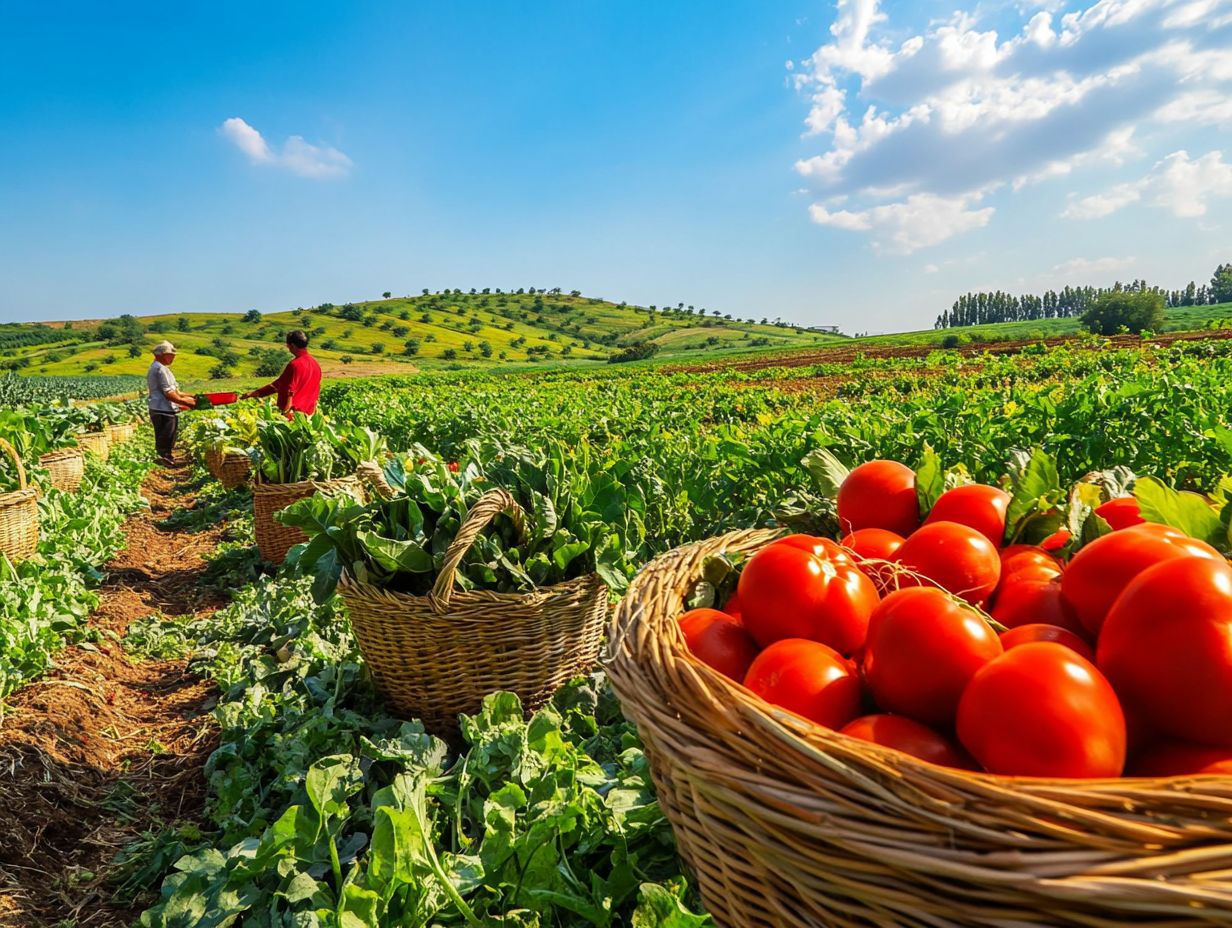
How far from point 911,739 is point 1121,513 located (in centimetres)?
118

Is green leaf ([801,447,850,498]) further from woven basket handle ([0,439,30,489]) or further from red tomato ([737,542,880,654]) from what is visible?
woven basket handle ([0,439,30,489])

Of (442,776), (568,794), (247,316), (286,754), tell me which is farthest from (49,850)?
(247,316)

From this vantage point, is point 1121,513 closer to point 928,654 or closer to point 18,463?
point 928,654

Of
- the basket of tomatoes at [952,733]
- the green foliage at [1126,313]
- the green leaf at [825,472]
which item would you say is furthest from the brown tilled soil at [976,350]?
the basket of tomatoes at [952,733]

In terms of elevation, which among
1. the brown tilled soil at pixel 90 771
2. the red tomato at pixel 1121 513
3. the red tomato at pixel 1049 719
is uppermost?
the red tomato at pixel 1121 513

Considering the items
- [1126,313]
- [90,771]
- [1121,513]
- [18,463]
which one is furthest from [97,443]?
[1126,313]

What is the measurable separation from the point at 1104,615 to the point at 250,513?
8.61 meters

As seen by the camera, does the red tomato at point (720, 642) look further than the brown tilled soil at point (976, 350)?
No

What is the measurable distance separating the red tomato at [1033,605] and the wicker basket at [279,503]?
4987 millimetres

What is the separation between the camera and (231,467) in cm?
884

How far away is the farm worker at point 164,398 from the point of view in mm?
10578

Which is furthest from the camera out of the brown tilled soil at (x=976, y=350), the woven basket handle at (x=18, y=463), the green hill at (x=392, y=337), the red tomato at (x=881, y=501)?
the green hill at (x=392, y=337)

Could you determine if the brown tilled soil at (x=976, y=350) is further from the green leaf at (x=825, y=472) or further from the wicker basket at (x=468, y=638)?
the wicker basket at (x=468, y=638)

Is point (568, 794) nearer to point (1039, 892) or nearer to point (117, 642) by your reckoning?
point (1039, 892)
